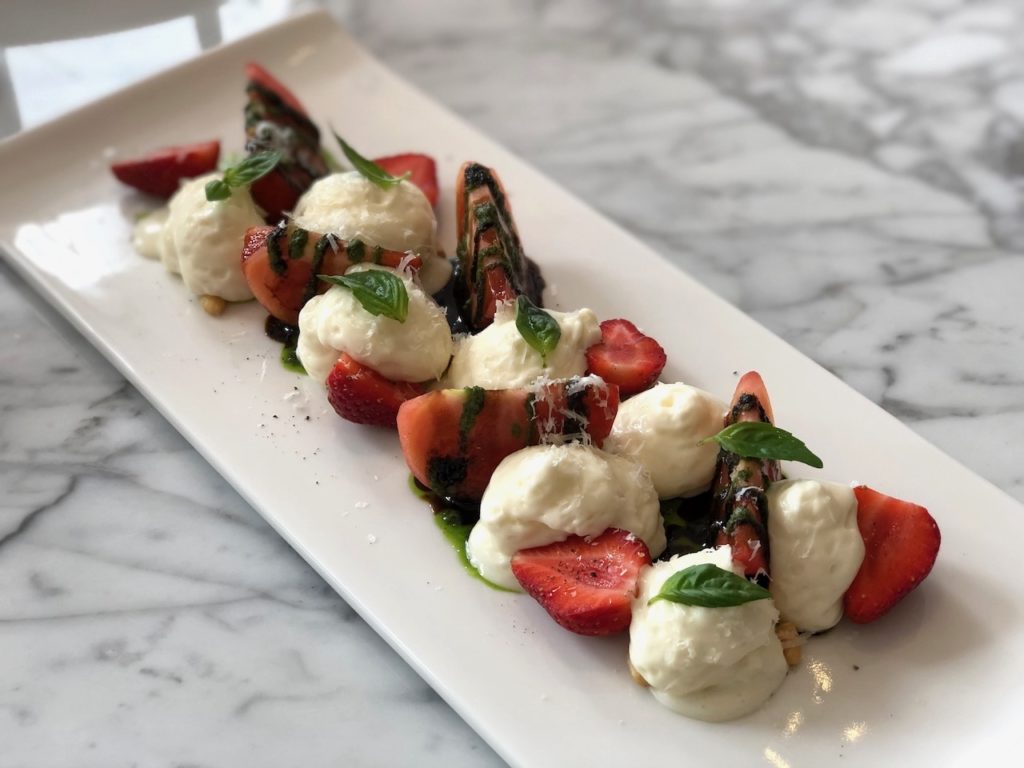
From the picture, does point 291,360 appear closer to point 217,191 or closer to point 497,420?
point 217,191

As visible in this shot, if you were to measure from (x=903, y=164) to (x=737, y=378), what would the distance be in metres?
1.04

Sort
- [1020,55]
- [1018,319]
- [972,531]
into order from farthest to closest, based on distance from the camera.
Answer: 1. [1020,55]
2. [1018,319]
3. [972,531]

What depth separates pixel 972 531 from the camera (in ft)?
6.13

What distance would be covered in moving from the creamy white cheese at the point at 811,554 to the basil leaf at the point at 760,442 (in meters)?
0.05

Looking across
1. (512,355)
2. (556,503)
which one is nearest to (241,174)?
(512,355)

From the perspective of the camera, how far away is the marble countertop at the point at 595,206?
1770 millimetres

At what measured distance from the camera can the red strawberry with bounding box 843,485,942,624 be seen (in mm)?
1740

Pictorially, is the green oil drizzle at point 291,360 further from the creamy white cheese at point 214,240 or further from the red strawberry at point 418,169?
the red strawberry at point 418,169

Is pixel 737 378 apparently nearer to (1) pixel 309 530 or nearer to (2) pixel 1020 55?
(1) pixel 309 530

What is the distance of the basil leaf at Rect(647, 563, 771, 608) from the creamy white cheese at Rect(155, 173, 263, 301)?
1.09 metres

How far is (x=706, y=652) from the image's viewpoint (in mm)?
1605

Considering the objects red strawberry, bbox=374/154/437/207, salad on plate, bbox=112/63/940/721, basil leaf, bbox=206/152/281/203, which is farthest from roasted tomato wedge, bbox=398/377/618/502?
red strawberry, bbox=374/154/437/207

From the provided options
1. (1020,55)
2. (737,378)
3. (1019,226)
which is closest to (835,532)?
(737,378)

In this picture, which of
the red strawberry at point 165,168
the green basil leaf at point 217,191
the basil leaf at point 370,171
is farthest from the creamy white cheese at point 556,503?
the red strawberry at point 165,168
